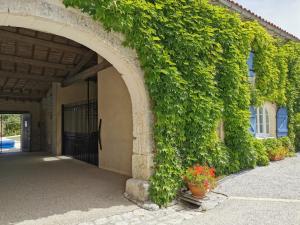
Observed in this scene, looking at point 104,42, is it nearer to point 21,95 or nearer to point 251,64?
point 251,64

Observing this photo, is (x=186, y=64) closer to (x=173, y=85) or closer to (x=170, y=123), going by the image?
(x=173, y=85)

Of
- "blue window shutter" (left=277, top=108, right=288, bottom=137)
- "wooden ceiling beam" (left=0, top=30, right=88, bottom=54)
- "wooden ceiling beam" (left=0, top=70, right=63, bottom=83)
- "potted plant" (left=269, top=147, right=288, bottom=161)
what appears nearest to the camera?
"wooden ceiling beam" (left=0, top=30, right=88, bottom=54)

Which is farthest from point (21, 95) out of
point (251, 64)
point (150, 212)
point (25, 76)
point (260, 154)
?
point (260, 154)

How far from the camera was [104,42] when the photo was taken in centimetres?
411

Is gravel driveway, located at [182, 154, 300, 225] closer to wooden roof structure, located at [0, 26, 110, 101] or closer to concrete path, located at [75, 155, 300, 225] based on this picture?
concrete path, located at [75, 155, 300, 225]

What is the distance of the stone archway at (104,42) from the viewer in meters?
3.47

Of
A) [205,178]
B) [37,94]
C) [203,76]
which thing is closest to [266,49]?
[203,76]

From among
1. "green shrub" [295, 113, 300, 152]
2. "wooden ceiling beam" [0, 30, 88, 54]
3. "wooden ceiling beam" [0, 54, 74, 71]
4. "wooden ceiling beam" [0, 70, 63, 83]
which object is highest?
"wooden ceiling beam" [0, 30, 88, 54]

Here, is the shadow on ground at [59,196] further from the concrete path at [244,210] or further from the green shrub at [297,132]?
the green shrub at [297,132]

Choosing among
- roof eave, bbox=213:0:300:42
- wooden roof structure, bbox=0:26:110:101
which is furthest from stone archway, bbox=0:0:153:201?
roof eave, bbox=213:0:300:42

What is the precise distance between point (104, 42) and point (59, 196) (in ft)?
9.88

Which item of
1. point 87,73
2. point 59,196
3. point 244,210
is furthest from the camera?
point 87,73

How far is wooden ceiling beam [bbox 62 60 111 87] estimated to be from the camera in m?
7.27

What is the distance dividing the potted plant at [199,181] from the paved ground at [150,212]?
0.33m
